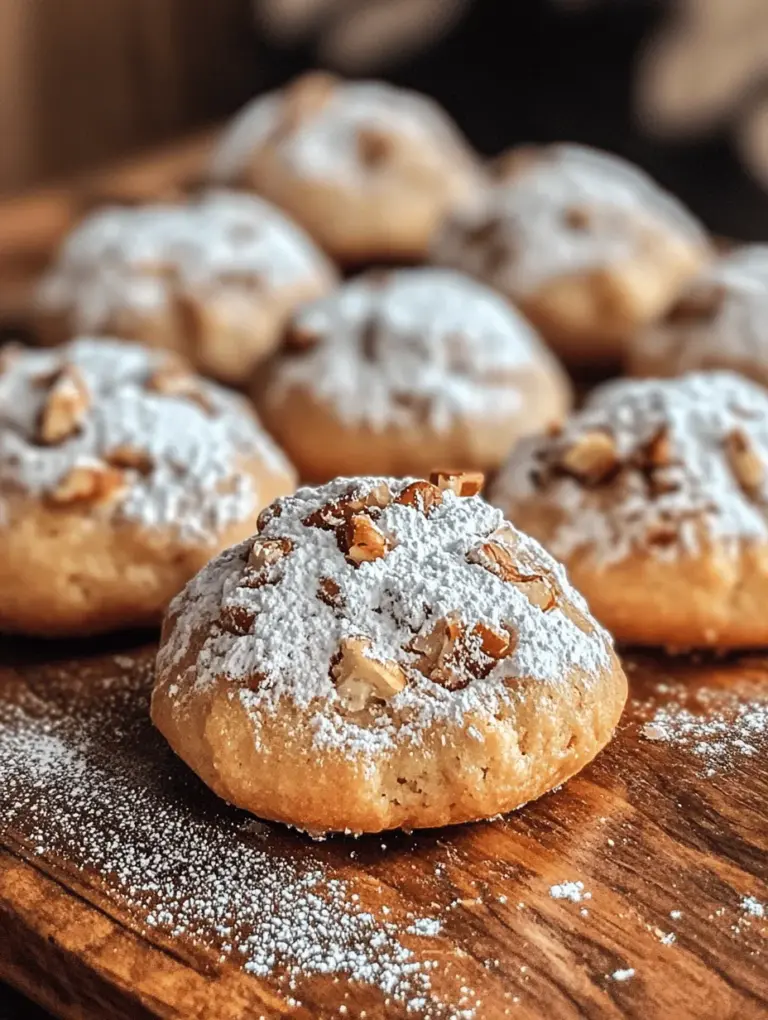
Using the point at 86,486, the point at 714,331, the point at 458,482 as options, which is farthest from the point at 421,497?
the point at 714,331

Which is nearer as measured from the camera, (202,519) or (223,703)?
(223,703)

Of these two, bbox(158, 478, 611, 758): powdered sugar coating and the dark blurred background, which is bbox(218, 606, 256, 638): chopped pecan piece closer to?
bbox(158, 478, 611, 758): powdered sugar coating

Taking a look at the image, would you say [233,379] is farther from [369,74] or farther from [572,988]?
[369,74]

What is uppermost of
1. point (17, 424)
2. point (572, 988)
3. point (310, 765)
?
point (17, 424)

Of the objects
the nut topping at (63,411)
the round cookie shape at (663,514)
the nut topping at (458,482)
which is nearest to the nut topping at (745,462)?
the round cookie shape at (663,514)

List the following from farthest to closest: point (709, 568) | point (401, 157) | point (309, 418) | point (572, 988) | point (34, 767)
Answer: point (401, 157), point (309, 418), point (709, 568), point (34, 767), point (572, 988)

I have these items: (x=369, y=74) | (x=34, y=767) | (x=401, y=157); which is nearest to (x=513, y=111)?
(x=369, y=74)

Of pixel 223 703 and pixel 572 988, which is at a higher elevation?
pixel 223 703

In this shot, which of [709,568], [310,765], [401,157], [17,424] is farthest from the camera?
[401,157]
